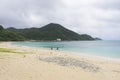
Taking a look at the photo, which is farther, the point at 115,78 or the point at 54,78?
the point at 115,78

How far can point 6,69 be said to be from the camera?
12.9 metres

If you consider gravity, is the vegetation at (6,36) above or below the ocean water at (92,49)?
above

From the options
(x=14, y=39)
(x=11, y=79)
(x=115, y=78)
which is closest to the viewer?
(x=11, y=79)

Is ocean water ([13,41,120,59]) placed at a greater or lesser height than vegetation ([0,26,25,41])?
lesser

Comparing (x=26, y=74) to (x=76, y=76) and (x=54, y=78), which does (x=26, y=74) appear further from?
(x=76, y=76)

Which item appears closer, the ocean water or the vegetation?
the ocean water

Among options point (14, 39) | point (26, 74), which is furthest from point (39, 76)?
point (14, 39)

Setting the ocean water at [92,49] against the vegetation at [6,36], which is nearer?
the ocean water at [92,49]

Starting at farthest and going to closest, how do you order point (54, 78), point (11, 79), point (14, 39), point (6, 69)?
point (14, 39), point (6, 69), point (54, 78), point (11, 79)

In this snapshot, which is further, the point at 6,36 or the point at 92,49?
the point at 6,36

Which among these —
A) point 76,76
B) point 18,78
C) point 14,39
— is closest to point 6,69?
point 18,78

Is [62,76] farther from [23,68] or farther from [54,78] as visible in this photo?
[23,68]

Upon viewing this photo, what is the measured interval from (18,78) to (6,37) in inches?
5467

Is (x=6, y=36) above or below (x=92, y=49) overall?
above
